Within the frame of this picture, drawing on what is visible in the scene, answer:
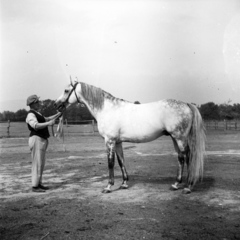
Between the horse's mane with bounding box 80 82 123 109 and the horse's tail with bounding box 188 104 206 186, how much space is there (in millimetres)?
1606

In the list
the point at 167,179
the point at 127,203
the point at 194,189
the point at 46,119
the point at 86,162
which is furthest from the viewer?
the point at 86,162

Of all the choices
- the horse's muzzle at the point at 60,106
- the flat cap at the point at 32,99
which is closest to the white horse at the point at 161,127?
the horse's muzzle at the point at 60,106

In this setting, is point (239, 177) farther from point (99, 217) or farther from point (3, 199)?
point (3, 199)

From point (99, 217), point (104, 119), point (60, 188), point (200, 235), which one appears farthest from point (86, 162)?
point (200, 235)

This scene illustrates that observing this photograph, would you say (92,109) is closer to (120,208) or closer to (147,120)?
(147,120)

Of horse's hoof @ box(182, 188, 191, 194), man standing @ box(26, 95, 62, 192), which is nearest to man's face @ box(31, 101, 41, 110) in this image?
man standing @ box(26, 95, 62, 192)

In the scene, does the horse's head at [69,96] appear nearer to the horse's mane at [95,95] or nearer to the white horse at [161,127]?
the horse's mane at [95,95]

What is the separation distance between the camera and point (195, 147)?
5168 millimetres

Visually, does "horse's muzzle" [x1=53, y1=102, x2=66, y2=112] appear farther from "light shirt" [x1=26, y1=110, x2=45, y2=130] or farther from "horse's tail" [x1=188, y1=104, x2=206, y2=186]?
"horse's tail" [x1=188, y1=104, x2=206, y2=186]

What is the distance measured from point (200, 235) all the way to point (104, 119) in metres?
2.86

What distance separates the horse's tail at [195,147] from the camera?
16.7ft

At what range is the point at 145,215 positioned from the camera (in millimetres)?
3830

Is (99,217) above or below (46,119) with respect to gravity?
below

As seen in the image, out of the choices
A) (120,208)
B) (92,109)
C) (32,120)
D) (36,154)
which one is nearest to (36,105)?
(32,120)
